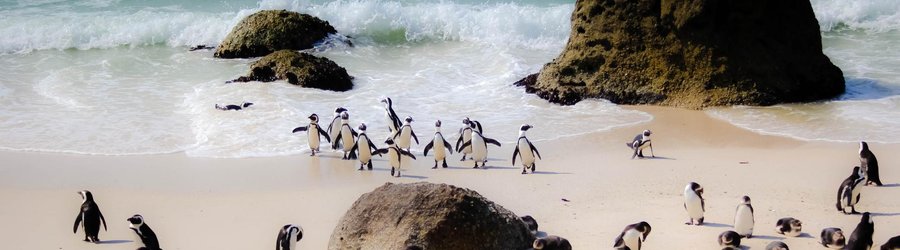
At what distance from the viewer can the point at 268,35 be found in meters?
21.6

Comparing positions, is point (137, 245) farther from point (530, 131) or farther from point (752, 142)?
point (752, 142)

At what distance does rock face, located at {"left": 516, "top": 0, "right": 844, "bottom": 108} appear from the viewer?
16000mm

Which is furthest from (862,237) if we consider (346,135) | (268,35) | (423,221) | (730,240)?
(268,35)

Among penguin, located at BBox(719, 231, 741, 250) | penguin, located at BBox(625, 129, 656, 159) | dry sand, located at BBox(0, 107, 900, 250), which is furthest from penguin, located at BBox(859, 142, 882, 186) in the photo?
penguin, located at BBox(719, 231, 741, 250)

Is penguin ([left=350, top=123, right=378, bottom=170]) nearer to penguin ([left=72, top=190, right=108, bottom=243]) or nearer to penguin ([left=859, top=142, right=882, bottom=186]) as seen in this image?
penguin ([left=72, top=190, right=108, bottom=243])

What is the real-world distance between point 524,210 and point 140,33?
1673 centimetres

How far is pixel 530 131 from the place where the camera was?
14422mm

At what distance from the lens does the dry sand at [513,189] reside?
9.40m

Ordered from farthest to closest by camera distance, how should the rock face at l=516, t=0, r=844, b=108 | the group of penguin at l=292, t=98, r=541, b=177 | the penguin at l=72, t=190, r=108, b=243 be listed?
the rock face at l=516, t=0, r=844, b=108, the group of penguin at l=292, t=98, r=541, b=177, the penguin at l=72, t=190, r=108, b=243

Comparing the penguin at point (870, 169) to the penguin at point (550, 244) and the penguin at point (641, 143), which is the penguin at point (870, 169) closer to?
the penguin at point (641, 143)

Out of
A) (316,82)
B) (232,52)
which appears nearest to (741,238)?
(316,82)

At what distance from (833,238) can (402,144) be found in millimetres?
5968

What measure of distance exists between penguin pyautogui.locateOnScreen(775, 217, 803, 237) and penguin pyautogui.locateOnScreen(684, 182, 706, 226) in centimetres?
68

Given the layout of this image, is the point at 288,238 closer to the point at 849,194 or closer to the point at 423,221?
the point at 423,221
